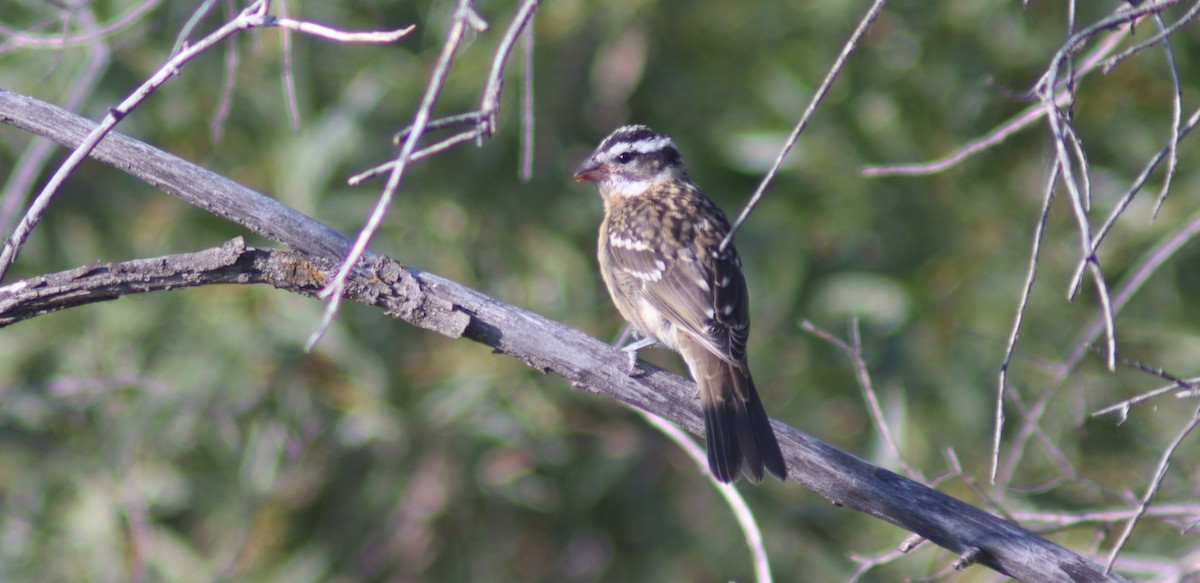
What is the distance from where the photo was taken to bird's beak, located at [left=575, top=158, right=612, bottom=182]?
4.68 metres

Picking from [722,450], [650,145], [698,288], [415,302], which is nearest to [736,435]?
[722,450]

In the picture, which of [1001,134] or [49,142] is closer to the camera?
[1001,134]

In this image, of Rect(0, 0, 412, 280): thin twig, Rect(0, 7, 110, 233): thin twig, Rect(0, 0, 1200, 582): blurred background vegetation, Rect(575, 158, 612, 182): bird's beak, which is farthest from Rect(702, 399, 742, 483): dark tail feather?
Rect(0, 0, 1200, 582): blurred background vegetation

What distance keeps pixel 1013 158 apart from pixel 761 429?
133 inches

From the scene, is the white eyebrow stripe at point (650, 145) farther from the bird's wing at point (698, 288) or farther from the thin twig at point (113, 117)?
the thin twig at point (113, 117)

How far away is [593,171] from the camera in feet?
15.4

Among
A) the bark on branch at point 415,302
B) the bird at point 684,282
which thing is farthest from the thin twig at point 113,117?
the bird at point 684,282

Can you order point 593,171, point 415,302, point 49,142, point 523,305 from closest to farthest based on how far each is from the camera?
point 415,302, point 593,171, point 49,142, point 523,305

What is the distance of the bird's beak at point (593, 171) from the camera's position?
4.68 m

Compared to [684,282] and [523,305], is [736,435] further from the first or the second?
[523,305]

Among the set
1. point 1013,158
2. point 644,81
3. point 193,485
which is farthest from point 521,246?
point 1013,158

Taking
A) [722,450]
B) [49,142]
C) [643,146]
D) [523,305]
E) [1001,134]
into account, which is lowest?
[722,450]

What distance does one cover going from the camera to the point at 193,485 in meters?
5.73

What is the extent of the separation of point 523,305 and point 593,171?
3.61 feet
